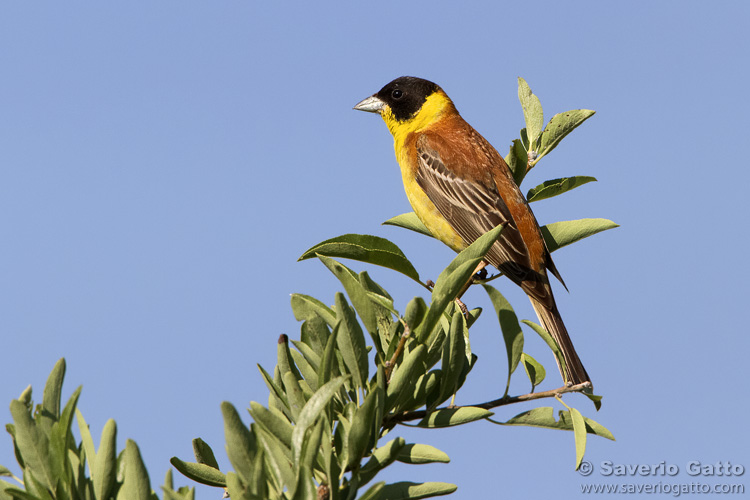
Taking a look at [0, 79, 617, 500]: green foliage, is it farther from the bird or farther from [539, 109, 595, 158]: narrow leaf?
the bird

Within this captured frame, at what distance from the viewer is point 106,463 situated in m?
1.91

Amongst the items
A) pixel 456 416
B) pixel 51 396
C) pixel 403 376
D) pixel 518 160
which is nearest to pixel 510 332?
pixel 456 416

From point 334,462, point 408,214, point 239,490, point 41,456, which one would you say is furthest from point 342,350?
point 408,214

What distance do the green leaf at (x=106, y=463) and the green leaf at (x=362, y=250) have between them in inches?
47.0

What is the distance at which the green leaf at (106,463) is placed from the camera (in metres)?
1.89

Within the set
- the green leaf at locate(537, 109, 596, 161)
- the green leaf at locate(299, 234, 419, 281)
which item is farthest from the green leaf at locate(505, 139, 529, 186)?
the green leaf at locate(299, 234, 419, 281)

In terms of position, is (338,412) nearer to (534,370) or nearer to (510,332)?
(510,332)

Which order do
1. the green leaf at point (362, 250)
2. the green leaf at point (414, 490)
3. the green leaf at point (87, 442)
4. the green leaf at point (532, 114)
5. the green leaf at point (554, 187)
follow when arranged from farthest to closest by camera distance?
the green leaf at point (532, 114) → the green leaf at point (554, 187) → the green leaf at point (362, 250) → the green leaf at point (414, 490) → the green leaf at point (87, 442)

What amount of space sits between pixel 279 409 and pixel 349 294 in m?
0.48

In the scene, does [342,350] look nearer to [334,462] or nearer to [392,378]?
[392,378]

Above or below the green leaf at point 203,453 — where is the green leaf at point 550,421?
below

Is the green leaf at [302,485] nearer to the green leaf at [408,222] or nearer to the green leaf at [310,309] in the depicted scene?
the green leaf at [310,309]

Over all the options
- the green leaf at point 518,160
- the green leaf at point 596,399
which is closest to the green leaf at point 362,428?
the green leaf at point 596,399

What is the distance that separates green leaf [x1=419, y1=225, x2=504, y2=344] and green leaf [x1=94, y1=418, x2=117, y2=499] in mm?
984
